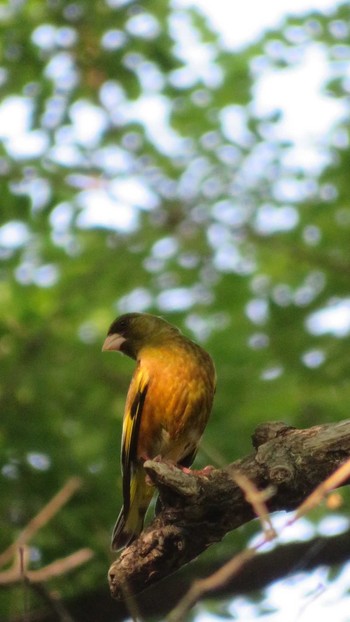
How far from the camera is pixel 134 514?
18.1ft

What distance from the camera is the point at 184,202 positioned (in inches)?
391

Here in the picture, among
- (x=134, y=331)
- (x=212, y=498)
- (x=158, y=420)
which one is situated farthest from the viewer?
(x=134, y=331)

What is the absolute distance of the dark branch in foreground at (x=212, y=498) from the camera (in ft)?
12.8

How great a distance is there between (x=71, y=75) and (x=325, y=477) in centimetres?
678

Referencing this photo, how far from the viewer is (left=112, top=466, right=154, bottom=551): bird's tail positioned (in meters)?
5.40

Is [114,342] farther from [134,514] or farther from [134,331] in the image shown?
[134,514]

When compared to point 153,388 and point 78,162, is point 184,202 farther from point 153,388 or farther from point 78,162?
point 153,388

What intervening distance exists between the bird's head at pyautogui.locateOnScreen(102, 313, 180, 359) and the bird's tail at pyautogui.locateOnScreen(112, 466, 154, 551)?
1075mm

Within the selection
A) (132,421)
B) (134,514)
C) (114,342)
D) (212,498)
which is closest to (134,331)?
(114,342)

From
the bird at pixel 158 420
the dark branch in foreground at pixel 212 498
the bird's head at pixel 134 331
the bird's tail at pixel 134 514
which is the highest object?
the bird's head at pixel 134 331

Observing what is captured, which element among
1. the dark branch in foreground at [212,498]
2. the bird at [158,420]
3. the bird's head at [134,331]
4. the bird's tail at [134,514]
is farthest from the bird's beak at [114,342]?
the dark branch in foreground at [212,498]

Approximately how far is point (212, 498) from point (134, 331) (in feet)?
8.99

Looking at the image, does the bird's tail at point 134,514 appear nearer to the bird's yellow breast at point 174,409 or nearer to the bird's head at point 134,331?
the bird's yellow breast at point 174,409

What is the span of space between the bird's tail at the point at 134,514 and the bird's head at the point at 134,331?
1075 millimetres
